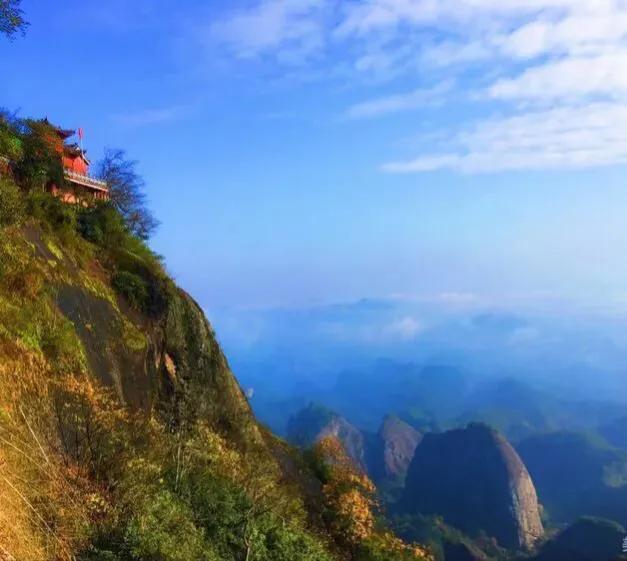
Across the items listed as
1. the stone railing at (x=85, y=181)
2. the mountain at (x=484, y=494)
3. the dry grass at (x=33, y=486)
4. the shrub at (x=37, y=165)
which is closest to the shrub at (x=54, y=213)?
the shrub at (x=37, y=165)

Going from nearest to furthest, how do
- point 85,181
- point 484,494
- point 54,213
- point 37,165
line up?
point 54,213, point 37,165, point 85,181, point 484,494

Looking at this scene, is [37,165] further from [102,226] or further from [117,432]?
[117,432]

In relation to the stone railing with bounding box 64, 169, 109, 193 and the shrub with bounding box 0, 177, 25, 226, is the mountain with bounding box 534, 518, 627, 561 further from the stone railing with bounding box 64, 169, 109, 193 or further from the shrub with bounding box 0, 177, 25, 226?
the shrub with bounding box 0, 177, 25, 226

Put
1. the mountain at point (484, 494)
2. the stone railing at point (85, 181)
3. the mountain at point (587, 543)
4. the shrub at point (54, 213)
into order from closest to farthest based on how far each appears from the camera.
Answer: the shrub at point (54, 213) → the stone railing at point (85, 181) → the mountain at point (587, 543) → the mountain at point (484, 494)

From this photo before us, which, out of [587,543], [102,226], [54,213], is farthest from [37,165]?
[587,543]

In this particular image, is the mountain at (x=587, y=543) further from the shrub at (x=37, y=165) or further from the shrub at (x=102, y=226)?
→ the shrub at (x=37, y=165)

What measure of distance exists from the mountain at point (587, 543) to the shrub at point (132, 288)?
120m

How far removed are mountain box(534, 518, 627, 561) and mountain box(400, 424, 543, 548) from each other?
27812mm

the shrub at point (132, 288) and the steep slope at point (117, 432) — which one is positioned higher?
the shrub at point (132, 288)

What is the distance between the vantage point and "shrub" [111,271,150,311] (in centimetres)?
2330

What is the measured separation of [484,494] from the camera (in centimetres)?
17950

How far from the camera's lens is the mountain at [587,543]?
390 ft

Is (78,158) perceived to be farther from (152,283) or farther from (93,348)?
(93,348)

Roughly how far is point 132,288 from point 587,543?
128831 mm
